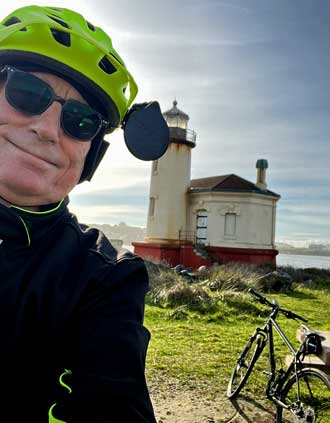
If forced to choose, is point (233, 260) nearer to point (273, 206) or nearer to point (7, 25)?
point (273, 206)

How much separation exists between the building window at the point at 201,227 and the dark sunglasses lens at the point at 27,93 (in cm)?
2307

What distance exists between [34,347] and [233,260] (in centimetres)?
2234

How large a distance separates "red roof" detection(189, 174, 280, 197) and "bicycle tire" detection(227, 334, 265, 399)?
18.9 metres

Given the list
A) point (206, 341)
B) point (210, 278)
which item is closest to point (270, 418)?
point (206, 341)

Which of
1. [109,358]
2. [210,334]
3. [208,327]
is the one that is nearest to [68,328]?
[109,358]

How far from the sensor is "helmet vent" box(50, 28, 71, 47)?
1.30m

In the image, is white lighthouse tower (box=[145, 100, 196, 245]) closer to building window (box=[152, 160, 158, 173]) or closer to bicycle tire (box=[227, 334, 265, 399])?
building window (box=[152, 160, 158, 173])

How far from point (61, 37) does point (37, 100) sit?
261 millimetres

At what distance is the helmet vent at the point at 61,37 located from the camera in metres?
1.30

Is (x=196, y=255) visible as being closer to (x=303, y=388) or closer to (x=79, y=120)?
(x=303, y=388)

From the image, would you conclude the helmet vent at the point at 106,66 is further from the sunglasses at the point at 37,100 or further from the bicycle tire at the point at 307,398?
the bicycle tire at the point at 307,398

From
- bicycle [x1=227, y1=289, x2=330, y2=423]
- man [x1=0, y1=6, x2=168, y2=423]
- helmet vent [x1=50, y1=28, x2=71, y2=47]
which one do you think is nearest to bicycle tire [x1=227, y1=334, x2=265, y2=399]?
bicycle [x1=227, y1=289, x2=330, y2=423]

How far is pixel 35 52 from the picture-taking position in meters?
1.25

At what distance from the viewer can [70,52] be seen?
129 centimetres
